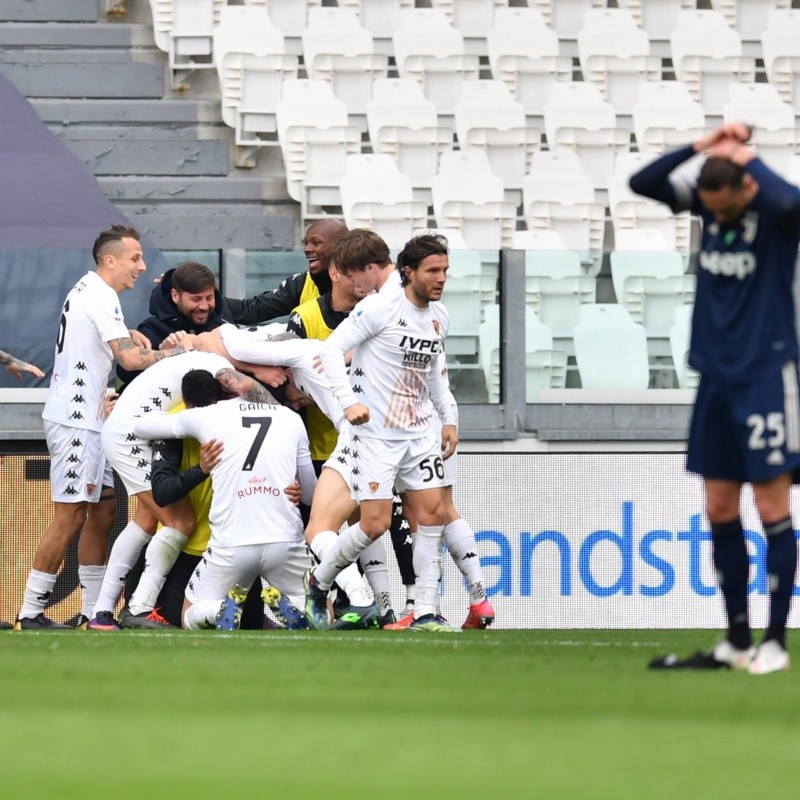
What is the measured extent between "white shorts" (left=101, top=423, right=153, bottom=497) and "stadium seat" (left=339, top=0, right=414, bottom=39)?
7878 mm

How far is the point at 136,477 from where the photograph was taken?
9.02 metres

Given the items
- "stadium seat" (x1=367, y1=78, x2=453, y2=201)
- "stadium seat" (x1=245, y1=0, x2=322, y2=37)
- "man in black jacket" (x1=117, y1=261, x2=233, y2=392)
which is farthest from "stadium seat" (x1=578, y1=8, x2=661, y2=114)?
"man in black jacket" (x1=117, y1=261, x2=233, y2=392)

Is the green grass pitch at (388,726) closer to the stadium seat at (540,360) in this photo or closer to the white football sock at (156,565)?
the white football sock at (156,565)

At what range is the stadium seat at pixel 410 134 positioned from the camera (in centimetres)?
1474

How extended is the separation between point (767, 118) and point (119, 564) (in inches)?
344

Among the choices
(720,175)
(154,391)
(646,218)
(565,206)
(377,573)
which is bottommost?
(377,573)

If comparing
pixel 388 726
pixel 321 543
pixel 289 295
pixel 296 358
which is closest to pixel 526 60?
pixel 289 295

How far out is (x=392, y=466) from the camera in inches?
320

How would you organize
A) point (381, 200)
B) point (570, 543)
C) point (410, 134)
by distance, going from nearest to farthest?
point (570, 543)
point (381, 200)
point (410, 134)

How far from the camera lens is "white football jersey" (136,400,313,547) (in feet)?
27.5

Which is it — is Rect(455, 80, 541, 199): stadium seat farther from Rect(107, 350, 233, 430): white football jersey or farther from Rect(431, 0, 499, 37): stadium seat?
Rect(107, 350, 233, 430): white football jersey

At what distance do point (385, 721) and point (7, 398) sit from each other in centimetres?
696

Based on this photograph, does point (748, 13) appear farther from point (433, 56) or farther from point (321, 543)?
point (321, 543)

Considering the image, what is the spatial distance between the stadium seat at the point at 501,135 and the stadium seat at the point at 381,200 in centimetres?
111
